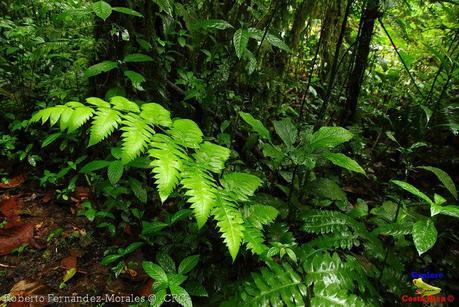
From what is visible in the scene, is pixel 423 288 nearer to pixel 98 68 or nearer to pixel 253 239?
pixel 253 239

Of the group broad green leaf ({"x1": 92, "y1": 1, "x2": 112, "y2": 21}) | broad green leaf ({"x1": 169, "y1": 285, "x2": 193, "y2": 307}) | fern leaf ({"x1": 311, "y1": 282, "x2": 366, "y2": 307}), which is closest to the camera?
fern leaf ({"x1": 311, "y1": 282, "x2": 366, "y2": 307})

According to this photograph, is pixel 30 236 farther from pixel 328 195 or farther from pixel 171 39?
pixel 328 195

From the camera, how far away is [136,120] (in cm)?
159

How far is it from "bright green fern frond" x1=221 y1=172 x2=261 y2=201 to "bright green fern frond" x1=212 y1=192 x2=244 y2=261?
0.13 m

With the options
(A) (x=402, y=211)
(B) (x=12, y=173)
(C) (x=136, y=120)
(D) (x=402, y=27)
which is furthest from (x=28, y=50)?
(A) (x=402, y=211)

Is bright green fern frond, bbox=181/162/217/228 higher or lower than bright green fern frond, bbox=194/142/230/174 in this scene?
lower

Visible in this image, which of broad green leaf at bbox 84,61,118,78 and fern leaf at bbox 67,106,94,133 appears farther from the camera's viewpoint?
broad green leaf at bbox 84,61,118,78

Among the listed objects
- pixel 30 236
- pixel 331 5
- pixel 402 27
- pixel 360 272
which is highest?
pixel 331 5

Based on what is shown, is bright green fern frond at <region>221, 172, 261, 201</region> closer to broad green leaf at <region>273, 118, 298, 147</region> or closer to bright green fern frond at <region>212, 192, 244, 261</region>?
bright green fern frond at <region>212, 192, 244, 261</region>

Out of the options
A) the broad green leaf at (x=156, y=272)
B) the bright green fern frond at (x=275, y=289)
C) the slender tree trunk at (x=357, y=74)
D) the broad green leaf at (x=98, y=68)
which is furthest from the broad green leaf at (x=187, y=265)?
the slender tree trunk at (x=357, y=74)

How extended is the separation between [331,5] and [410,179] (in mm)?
2133

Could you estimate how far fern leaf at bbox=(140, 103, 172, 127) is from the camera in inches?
65.6

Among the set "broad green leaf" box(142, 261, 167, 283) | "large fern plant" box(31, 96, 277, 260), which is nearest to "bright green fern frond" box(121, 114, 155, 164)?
"large fern plant" box(31, 96, 277, 260)

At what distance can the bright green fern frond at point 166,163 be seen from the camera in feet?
4.37
